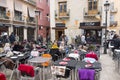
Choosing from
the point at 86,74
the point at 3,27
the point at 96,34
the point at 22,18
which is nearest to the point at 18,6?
the point at 22,18

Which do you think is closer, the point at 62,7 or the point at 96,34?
the point at 96,34

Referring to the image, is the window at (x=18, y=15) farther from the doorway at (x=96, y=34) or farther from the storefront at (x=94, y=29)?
the doorway at (x=96, y=34)

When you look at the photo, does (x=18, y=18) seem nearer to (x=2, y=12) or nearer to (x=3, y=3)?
A: (x=2, y=12)

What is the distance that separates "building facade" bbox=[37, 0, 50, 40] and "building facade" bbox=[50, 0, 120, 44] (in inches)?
147

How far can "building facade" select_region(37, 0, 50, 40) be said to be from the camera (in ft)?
111

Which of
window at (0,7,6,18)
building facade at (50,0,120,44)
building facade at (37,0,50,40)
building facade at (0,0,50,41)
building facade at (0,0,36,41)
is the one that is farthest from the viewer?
building facade at (37,0,50,40)

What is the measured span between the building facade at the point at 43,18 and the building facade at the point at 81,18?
3.73 m

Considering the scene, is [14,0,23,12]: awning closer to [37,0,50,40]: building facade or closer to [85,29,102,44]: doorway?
[37,0,50,40]: building facade

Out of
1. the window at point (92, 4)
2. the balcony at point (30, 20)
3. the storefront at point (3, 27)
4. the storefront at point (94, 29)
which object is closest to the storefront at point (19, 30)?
the storefront at point (3, 27)

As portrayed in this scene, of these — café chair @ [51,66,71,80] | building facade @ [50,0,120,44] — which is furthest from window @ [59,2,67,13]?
café chair @ [51,66,71,80]

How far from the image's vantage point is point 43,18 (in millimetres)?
35250

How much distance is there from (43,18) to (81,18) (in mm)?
8460

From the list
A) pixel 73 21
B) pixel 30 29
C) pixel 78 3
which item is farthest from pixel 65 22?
pixel 30 29

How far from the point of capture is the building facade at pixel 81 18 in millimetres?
27781
